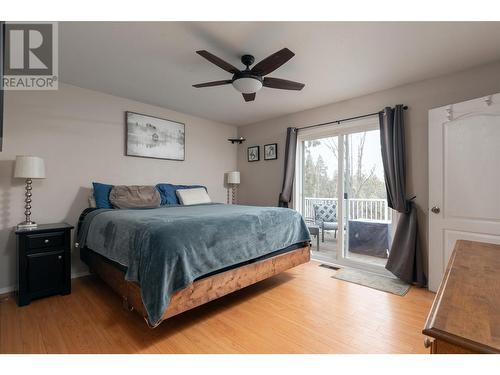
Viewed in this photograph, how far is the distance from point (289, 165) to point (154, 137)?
2205mm

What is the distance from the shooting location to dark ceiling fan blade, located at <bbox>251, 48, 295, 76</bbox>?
5.77 feet

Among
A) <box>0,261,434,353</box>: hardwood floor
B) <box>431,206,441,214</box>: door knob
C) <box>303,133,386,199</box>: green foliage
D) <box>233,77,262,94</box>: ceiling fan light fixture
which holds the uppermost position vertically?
<box>233,77,262,94</box>: ceiling fan light fixture

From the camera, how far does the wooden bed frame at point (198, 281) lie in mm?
1775

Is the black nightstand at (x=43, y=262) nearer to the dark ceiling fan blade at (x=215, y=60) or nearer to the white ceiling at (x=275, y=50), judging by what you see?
the white ceiling at (x=275, y=50)

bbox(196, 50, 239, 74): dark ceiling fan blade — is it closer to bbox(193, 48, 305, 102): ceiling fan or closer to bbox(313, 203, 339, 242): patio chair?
bbox(193, 48, 305, 102): ceiling fan

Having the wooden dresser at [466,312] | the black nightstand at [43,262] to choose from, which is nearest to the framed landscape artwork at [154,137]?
the black nightstand at [43,262]

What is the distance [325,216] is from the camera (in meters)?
4.05

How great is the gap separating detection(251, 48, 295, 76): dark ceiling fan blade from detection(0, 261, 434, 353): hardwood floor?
212cm

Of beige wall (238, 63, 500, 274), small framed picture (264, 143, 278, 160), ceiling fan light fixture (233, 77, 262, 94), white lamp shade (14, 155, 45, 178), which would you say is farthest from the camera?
small framed picture (264, 143, 278, 160)

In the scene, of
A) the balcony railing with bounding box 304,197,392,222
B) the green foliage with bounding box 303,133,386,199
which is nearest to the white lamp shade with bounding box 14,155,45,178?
the green foliage with bounding box 303,133,386,199

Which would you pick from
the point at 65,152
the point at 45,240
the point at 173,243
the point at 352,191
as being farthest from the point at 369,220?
the point at 65,152

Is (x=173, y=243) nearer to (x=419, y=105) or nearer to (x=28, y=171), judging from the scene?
(x=28, y=171)
